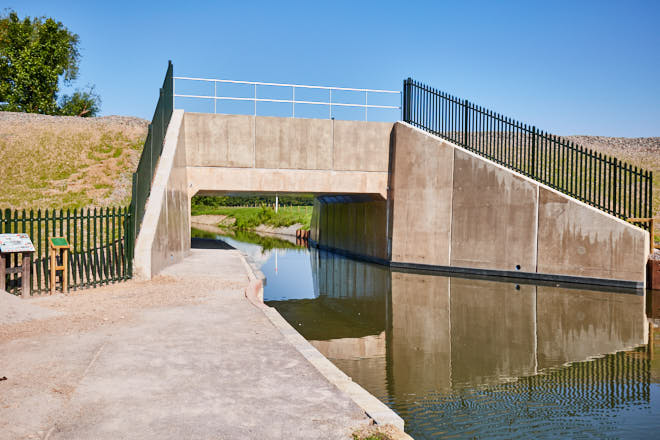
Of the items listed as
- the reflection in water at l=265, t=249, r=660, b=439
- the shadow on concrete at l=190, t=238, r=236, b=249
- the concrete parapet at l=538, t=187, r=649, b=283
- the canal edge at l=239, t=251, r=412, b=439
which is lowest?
the reflection in water at l=265, t=249, r=660, b=439

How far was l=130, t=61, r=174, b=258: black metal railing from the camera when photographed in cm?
1356

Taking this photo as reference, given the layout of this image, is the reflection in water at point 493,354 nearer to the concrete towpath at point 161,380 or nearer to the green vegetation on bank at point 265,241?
the concrete towpath at point 161,380

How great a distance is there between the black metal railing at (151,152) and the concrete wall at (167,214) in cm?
19

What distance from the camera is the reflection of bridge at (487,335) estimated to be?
7.66 metres

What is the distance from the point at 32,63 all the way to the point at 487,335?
53.2m

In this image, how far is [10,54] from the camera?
5081 cm

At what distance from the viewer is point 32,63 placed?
5075 cm

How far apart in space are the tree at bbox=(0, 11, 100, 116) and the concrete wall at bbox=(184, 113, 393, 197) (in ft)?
122

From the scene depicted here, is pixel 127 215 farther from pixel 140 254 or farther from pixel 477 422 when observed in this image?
pixel 477 422

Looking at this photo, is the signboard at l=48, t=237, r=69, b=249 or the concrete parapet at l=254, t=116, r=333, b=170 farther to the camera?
the concrete parapet at l=254, t=116, r=333, b=170

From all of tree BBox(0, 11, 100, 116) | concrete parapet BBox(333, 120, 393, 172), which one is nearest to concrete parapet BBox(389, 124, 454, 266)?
concrete parapet BBox(333, 120, 393, 172)

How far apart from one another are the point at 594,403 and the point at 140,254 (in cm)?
1001

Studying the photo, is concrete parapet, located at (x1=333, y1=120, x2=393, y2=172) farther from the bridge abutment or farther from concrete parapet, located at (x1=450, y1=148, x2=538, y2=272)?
concrete parapet, located at (x1=450, y1=148, x2=538, y2=272)

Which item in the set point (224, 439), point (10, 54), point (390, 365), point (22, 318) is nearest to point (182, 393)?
point (224, 439)
